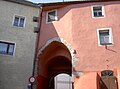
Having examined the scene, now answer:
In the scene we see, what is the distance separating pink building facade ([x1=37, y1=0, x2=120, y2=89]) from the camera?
14.5 metres

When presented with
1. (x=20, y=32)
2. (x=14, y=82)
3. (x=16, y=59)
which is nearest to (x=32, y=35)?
(x=20, y=32)

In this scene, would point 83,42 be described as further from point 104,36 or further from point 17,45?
point 17,45

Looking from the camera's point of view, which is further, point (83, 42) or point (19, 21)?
point (19, 21)

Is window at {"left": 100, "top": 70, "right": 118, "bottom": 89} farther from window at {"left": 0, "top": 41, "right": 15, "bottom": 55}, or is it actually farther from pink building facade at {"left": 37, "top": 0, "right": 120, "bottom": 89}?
window at {"left": 0, "top": 41, "right": 15, "bottom": 55}

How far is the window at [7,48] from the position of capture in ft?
52.9

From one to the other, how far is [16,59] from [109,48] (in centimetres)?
714

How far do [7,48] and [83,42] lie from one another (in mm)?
6023

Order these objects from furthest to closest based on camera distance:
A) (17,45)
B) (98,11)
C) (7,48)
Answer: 1. (98,11)
2. (17,45)
3. (7,48)

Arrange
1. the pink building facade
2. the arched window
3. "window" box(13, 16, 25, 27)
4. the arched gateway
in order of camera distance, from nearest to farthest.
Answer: the pink building facade
the arched gateway
"window" box(13, 16, 25, 27)
the arched window

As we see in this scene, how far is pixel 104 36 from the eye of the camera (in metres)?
15.9

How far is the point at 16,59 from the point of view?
52.6ft

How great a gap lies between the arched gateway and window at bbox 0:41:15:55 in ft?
7.59

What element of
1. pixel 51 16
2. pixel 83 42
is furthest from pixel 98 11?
pixel 51 16

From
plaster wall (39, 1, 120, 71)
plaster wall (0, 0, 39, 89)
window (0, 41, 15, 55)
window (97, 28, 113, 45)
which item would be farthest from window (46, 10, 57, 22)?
window (97, 28, 113, 45)
